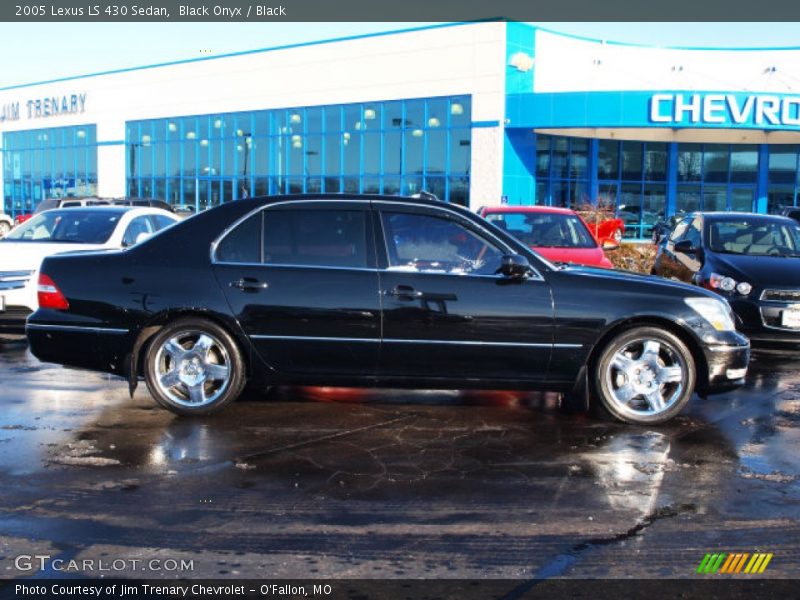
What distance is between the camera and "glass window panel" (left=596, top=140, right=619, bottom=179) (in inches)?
1350

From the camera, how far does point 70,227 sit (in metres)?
10.9

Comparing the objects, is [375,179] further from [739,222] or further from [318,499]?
[318,499]

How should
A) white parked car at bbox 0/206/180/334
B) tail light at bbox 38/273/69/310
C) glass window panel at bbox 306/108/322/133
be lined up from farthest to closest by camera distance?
glass window panel at bbox 306/108/322/133
white parked car at bbox 0/206/180/334
tail light at bbox 38/273/69/310

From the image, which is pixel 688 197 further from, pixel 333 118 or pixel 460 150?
pixel 333 118

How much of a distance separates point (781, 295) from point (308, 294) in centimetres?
572

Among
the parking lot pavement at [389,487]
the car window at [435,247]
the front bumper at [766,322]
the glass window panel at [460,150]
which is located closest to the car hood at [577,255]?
the front bumper at [766,322]

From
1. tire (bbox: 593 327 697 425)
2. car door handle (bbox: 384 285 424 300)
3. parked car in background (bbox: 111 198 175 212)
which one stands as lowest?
tire (bbox: 593 327 697 425)

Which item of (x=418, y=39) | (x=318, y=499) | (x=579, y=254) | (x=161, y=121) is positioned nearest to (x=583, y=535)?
(x=318, y=499)

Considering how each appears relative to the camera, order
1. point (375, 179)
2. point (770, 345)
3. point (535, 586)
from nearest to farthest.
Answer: point (535, 586) < point (770, 345) < point (375, 179)

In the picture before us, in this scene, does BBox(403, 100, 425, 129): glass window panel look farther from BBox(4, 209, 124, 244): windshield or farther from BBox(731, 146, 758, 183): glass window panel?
BBox(4, 209, 124, 244): windshield

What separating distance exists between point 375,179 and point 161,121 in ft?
46.4

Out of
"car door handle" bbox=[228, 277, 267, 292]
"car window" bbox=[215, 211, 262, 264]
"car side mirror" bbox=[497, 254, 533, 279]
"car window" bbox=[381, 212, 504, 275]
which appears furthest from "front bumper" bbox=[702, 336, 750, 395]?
"car window" bbox=[215, 211, 262, 264]

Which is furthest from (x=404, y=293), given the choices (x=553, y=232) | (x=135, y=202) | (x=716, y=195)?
(x=716, y=195)

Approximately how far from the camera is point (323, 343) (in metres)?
6.11
